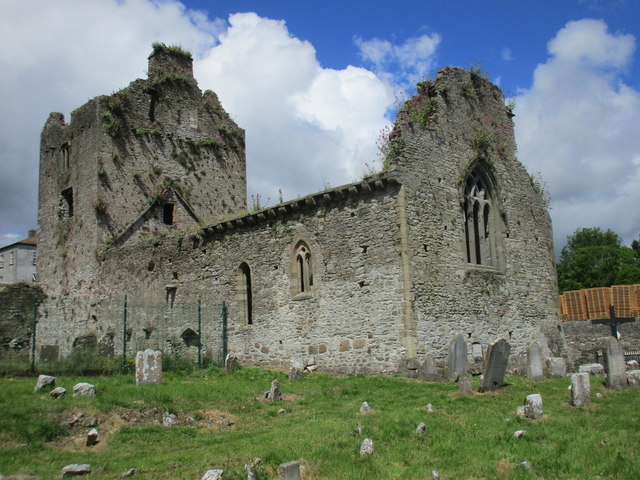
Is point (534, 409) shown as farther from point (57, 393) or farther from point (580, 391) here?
point (57, 393)

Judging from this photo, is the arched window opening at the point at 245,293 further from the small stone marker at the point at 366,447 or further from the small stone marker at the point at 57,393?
the small stone marker at the point at 366,447

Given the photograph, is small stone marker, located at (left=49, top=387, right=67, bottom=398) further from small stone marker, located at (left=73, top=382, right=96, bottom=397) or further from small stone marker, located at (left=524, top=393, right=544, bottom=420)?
small stone marker, located at (left=524, top=393, right=544, bottom=420)

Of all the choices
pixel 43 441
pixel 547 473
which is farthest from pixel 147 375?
pixel 547 473

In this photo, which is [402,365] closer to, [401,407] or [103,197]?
[401,407]

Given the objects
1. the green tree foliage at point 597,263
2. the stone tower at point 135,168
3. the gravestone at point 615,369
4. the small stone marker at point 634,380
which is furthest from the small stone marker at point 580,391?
the green tree foliage at point 597,263

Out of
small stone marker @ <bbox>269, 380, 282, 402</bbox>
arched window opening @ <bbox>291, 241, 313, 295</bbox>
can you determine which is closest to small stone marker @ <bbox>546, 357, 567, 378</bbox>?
arched window opening @ <bbox>291, 241, 313, 295</bbox>

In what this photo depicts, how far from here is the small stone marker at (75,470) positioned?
8.64 metres

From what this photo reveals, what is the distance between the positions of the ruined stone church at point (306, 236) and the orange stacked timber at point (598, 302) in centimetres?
1318

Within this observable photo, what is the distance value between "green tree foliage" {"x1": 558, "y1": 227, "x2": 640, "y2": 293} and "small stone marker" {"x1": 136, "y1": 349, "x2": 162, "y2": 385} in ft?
162

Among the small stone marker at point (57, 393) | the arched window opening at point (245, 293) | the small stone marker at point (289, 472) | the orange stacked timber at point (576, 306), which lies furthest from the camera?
the orange stacked timber at point (576, 306)

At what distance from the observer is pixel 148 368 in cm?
1562

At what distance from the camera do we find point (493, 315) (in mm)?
20156

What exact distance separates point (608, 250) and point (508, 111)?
4236cm

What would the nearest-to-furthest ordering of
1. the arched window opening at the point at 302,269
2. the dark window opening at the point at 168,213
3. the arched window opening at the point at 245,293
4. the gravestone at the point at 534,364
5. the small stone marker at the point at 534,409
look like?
the small stone marker at the point at 534,409 < the gravestone at the point at 534,364 < the arched window opening at the point at 302,269 < the arched window opening at the point at 245,293 < the dark window opening at the point at 168,213
